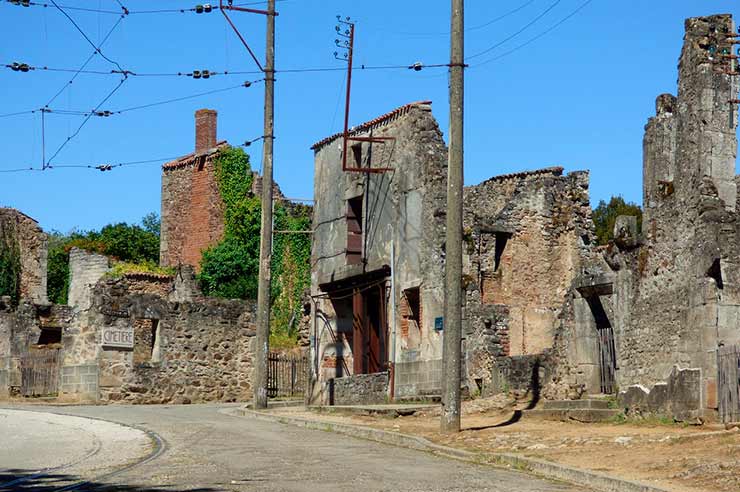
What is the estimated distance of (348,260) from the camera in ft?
104

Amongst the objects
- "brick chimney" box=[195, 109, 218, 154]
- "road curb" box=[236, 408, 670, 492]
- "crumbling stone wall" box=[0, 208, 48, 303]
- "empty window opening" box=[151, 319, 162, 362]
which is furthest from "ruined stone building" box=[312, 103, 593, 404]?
"crumbling stone wall" box=[0, 208, 48, 303]

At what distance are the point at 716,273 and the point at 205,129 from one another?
113ft

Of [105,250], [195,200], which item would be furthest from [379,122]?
[105,250]

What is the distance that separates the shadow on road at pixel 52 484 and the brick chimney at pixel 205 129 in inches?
1434

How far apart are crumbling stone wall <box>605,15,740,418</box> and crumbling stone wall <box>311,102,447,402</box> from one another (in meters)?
8.37

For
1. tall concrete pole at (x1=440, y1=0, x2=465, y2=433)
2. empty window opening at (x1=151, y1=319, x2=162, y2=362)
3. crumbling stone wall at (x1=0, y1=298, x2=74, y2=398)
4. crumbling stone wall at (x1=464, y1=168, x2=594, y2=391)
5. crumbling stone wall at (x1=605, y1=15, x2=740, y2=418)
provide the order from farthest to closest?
crumbling stone wall at (x1=0, y1=298, x2=74, y2=398), empty window opening at (x1=151, y1=319, x2=162, y2=362), crumbling stone wall at (x1=464, y1=168, x2=594, y2=391), tall concrete pole at (x1=440, y1=0, x2=465, y2=433), crumbling stone wall at (x1=605, y1=15, x2=740, y2=418)

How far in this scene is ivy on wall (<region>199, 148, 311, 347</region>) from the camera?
4472 cm

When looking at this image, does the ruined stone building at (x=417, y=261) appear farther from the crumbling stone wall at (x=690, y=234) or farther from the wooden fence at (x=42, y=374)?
the wooden fence at (x=42, y=374)

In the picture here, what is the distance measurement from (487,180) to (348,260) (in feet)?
17.0

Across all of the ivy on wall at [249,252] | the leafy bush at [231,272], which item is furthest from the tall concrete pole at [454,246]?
the leafy bush at [231,272]

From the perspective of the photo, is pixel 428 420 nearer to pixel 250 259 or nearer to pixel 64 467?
pixel 64 467

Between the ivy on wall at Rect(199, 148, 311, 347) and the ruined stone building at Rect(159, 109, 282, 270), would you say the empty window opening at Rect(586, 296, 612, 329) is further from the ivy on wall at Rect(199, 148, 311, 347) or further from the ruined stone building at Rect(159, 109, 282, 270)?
the ruined stone building at Rect(159, 109, 282, 270)

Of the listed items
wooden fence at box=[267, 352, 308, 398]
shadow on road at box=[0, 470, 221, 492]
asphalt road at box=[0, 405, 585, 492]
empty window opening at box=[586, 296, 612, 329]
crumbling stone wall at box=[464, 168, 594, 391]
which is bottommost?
shadow on road at box=[0, 470, 221, 492]

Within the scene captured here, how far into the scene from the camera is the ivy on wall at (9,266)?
1937 inches
